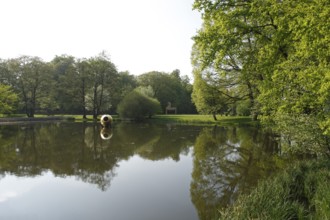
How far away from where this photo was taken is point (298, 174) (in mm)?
9188

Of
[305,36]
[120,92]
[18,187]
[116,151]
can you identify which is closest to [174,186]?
[18,187]

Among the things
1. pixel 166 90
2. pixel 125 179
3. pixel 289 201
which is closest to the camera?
pixel 289 201

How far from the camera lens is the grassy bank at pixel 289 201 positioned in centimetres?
580

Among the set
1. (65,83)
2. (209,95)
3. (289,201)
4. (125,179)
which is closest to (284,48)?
(289,201)

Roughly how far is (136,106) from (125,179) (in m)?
36.7

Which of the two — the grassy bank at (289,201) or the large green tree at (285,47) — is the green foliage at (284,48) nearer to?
the large green tree at (285,47)

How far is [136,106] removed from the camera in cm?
4794

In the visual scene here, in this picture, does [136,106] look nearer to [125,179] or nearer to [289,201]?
[125,179]

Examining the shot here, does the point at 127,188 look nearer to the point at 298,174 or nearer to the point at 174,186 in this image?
the point at 174,186

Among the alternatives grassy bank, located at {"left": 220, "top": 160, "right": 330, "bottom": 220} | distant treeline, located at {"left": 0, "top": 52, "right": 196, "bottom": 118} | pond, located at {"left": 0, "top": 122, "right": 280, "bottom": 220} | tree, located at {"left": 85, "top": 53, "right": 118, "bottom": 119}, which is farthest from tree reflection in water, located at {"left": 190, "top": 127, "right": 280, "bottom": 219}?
tree, located at {"left": 85, "top": 53, "right": 118, "bottom": 119}

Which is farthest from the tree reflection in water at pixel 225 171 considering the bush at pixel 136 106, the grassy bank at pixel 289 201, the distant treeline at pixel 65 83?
the distant treeline at pixel 65 83

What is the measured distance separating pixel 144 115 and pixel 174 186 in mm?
39344

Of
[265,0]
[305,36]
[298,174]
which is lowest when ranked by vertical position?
[298,174]

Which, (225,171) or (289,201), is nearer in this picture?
(289,201)
